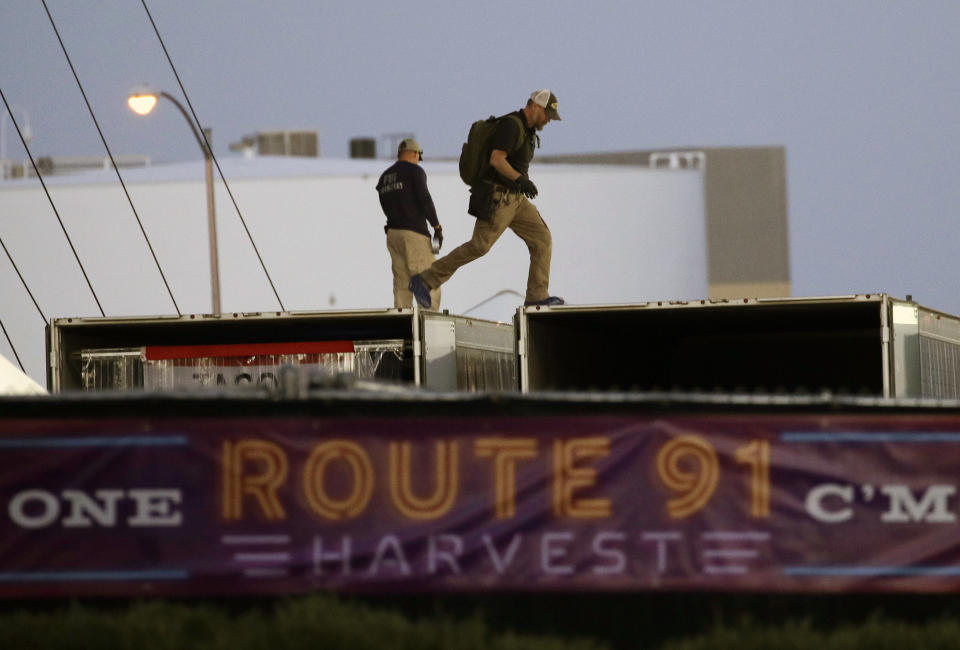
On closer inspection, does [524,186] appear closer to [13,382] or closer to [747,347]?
[13,382]

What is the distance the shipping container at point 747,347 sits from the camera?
12.3 metres

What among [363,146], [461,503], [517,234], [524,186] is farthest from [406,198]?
[363,146]

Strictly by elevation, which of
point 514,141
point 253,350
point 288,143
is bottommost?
point 253,350

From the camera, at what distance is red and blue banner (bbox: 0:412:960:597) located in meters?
7.67

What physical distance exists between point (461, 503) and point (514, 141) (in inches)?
224

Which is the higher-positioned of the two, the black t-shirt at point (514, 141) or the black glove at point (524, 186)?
the black t-shirt at point (514, 141)

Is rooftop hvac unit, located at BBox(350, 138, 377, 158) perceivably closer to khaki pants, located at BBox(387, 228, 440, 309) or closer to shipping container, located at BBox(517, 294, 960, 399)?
shipping container, located at BBox(517, 294, 960, 399)

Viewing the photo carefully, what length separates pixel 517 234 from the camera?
13594 mm

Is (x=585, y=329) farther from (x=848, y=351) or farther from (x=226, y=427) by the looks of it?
(x=226, y=427)

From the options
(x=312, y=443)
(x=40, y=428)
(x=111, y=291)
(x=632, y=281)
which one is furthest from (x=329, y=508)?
(x=632, y=281)

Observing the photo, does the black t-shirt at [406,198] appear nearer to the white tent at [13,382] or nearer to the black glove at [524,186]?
the black glove at [524,186]

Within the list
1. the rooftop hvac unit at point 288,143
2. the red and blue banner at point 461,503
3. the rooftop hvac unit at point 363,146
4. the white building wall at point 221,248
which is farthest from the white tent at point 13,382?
the rooftop hvac unit at point 363,146

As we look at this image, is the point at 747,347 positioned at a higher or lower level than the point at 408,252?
lower

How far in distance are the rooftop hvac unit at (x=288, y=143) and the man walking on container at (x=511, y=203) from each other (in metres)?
51.2
